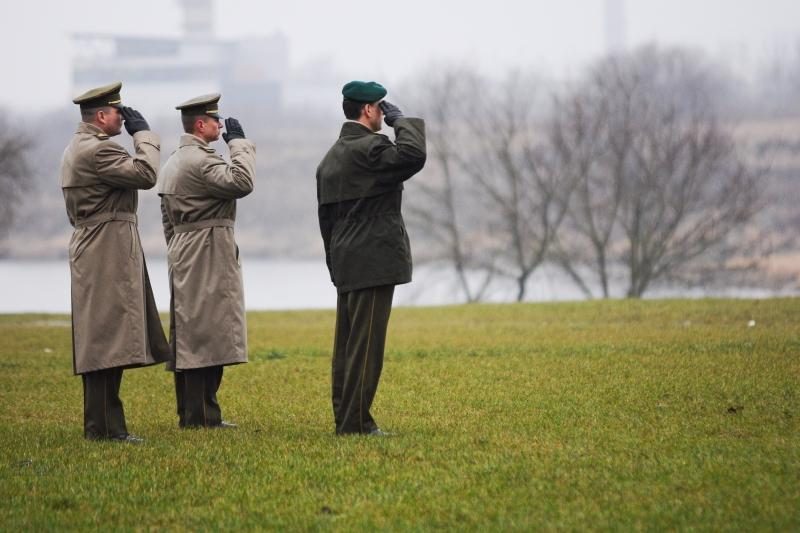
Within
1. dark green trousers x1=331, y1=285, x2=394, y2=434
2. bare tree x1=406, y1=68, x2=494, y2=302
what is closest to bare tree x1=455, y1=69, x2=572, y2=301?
bare tree x1=406, y1=68, x2=494, y2=302

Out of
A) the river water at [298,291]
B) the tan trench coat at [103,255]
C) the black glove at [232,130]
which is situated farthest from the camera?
the river water at [298,291]

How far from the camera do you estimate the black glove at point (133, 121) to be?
789 cm

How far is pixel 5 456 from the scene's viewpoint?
7359 mm

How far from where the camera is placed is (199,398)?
844 centimetres

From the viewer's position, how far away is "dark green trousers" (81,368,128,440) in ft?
26.0

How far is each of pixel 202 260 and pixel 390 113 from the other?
178 cm

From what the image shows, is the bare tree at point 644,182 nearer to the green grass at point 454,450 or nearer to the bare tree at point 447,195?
the bare tree at point 447,195

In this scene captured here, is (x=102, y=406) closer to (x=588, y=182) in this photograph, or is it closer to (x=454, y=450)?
(x=454, y=450)

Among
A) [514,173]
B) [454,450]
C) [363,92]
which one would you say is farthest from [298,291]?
[454,450]

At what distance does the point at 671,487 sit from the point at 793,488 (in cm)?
57

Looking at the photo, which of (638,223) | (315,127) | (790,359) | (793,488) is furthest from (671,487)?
(315,127)

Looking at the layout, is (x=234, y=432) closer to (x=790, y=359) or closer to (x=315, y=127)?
(x=790, y=359)

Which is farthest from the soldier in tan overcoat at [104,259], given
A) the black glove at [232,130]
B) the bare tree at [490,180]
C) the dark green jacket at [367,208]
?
the bare tree at [490,180]

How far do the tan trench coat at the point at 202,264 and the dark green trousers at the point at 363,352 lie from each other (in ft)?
3.13
